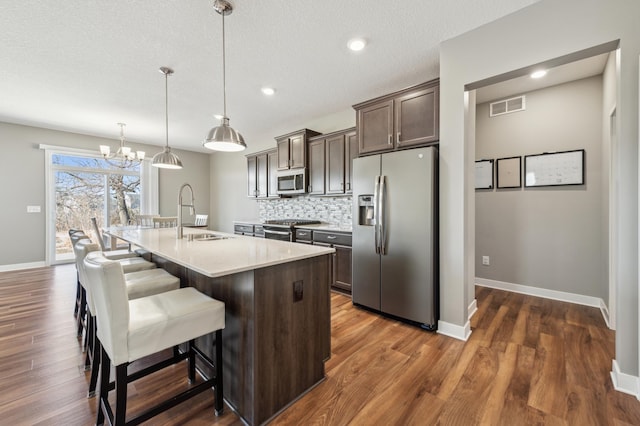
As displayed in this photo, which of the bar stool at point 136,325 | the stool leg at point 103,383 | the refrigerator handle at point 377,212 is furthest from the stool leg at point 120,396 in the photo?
the refrigerator handle at point 377,212

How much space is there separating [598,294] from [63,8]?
19.2ft

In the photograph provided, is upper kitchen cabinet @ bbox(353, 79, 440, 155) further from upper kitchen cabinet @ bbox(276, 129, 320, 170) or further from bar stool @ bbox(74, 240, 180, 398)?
bar stool @ bbox(74, 240, 180, 398)

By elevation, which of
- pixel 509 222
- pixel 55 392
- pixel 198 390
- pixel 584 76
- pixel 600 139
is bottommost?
pixel 55 392

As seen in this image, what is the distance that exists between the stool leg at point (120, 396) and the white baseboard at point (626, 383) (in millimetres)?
2902

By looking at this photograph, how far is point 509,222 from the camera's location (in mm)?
3635

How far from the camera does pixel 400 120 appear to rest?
290cm

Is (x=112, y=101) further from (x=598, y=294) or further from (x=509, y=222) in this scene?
(x=598, y=294)

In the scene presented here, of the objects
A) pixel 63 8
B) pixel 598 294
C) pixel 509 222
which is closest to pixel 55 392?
pixel 63 8

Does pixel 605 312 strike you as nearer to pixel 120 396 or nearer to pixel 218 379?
pixel 218 379

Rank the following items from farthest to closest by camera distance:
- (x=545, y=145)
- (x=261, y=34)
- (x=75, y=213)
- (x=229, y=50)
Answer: (x=75, y=213) < (x=545, y=145) < (x=229, y=50) < (x=261, y=34)

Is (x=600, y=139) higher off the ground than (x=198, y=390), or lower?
higher

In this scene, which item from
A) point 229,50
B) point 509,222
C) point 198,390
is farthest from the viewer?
point 509,222

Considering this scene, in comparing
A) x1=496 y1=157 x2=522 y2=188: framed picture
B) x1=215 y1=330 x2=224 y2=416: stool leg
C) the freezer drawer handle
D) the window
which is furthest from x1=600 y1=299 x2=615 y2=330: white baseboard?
the window

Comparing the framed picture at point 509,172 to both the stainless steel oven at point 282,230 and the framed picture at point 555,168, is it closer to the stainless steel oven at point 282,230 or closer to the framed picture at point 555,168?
the framed picture at point 555,168
